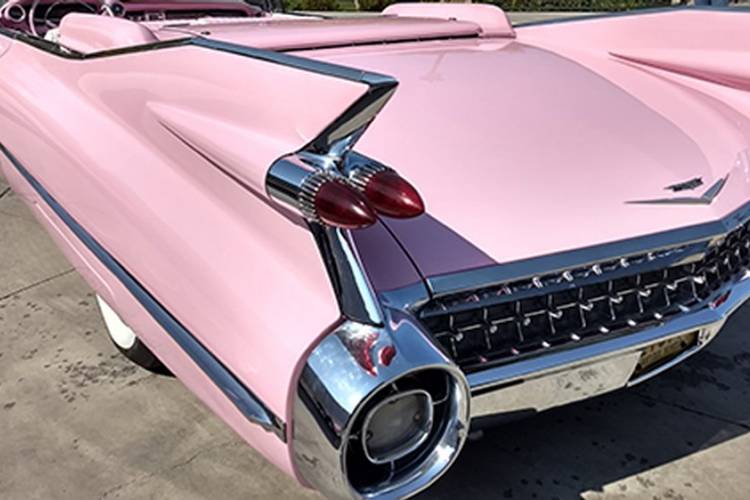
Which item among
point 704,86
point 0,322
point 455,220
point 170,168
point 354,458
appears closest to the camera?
point 354,458

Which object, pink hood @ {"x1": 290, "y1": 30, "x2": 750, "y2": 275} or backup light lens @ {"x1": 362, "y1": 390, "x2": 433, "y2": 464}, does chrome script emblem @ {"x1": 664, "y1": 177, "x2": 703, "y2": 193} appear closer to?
pink hood @ {"x1": 290, "y1": 30, "x2": 750, "y2": 275}

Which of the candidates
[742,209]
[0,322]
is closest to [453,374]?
[742,209]

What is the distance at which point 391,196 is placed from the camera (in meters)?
1.43

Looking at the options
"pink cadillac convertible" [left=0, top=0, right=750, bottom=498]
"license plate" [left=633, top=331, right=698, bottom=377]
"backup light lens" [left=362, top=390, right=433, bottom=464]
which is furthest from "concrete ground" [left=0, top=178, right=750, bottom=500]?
"backup light lens" [left=362, top=390, right=433, bottom=464]

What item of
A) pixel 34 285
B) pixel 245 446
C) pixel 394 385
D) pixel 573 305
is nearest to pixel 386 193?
pixel 394 385

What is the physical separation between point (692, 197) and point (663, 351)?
0.42 meters

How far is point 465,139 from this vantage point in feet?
6.43

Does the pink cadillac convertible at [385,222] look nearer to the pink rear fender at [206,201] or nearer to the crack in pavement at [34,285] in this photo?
the pink rear fender at [206,201]

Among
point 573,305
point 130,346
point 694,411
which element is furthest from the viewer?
point 130,346

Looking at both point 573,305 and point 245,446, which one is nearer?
point 573,305

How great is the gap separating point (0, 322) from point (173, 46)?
5.98 feet

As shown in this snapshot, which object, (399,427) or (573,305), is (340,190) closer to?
(399,427)

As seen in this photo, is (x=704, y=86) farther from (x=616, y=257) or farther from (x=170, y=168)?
(x=170, y=168)

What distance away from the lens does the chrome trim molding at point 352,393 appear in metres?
1.37
